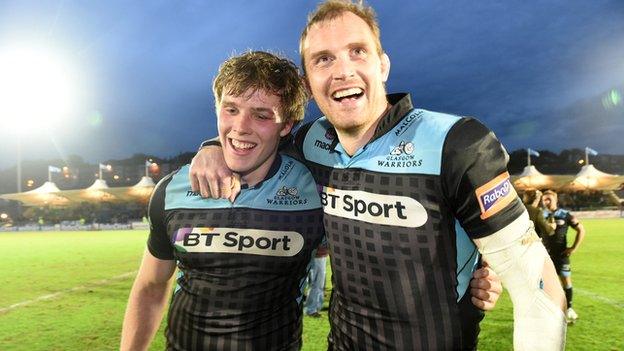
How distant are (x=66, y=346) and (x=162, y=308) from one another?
445 centimetres

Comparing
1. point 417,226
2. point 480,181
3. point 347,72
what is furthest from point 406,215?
point 347,72

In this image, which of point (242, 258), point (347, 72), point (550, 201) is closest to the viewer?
point (347, 72)

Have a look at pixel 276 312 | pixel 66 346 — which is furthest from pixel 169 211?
pixel 66 346

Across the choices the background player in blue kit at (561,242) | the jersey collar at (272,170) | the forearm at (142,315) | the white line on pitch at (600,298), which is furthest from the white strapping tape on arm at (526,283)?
the white line on pitch at (600,298)

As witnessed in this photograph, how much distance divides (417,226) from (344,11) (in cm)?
108

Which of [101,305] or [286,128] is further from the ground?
[286,128]

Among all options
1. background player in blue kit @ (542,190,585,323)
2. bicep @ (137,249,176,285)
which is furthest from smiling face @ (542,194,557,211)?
bicep @ (137,249,176,285)

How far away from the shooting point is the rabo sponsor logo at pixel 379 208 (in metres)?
1.96

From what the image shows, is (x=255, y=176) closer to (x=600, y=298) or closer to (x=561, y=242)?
(x=561, y=242)

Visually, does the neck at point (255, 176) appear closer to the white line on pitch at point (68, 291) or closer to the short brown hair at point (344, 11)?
the short brown hair at point (344, 11)

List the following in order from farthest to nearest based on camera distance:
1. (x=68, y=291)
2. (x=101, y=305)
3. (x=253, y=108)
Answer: (x=68, y=291) → (x=101, y=305) → (x=253, y=108)

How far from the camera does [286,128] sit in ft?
8.75

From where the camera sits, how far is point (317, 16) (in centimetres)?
227

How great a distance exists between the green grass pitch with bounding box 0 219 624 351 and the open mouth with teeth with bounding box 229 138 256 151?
4.04 meters
